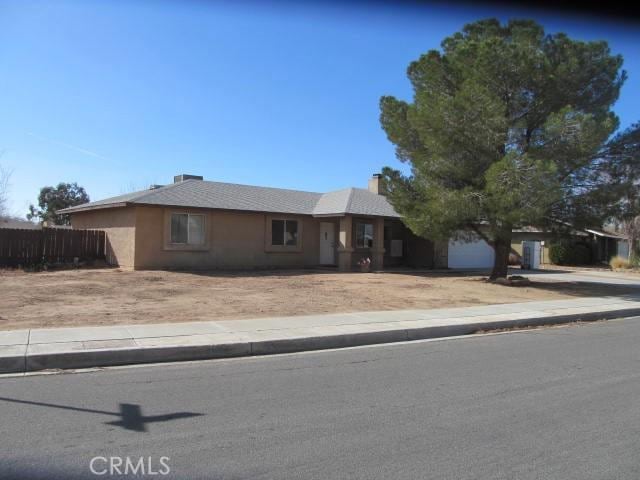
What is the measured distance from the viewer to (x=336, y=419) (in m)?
5.31

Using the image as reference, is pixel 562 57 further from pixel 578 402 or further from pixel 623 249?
pixel 623 249

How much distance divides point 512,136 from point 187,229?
12.5m

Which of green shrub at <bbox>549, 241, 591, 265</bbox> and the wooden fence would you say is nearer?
the wooden fence

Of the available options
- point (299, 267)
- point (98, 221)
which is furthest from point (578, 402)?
point (98, 221)

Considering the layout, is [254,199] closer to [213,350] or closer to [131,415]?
[213,350]

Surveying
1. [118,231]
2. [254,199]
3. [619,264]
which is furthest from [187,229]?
[619,264]

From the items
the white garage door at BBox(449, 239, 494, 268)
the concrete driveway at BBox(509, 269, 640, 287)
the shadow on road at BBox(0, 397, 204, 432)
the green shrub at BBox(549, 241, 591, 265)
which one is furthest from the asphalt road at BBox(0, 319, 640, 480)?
the green shrub at BBox(549, 241, 591, 265)

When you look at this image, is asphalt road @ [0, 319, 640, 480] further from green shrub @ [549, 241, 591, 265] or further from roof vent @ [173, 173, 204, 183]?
green shrub @ [549, 241, 591, 265]

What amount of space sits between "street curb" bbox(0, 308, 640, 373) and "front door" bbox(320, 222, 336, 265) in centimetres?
1495

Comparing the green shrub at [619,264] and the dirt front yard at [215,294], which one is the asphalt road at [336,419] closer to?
the dirt front yard at [215,294]

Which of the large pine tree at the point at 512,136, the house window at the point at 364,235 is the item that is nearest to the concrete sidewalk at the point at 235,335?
the large pine tree at the point at 512,136

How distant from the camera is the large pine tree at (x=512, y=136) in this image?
1711 centimetres

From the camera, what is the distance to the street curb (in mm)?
7156

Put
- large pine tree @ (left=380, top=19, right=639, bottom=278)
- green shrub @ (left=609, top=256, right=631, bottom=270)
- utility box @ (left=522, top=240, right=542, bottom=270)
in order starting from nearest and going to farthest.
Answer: large pine tree @ (left=380, top=19, right=639, bottom=278)
utility box @ (left=522, top=240, right=542, bottom=270)
green shrub @ (left=609, top=256, right=631, bottom=270)
